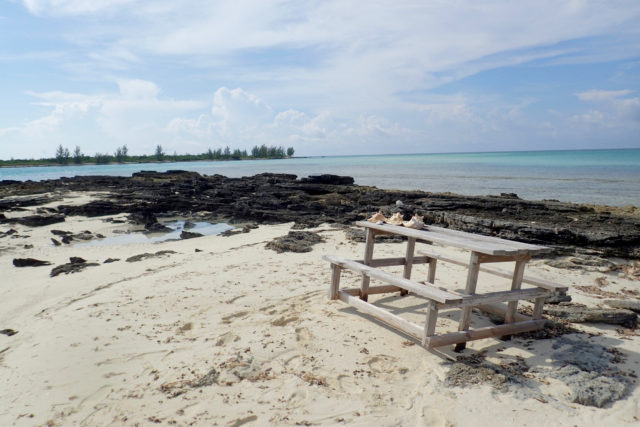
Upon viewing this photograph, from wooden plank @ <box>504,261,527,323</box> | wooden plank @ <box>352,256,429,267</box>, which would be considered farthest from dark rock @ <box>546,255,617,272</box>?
wooden plank @ <box>504,261,527,323</box>

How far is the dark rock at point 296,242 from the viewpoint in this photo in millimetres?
8781

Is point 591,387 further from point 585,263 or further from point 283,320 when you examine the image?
point 585,263

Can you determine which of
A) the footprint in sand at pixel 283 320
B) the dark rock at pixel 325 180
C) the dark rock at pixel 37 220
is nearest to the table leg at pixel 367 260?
the footprint in sand at pixel 283 320

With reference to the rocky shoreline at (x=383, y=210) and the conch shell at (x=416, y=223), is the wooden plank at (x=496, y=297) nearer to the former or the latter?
the conch shell at (x=416, y=223)

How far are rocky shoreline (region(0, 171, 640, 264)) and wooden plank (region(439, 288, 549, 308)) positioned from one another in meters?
4.36

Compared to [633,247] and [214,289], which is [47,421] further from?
[633,247]

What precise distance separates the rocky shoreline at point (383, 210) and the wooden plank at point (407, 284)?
213 inches

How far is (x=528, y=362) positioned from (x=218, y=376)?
10.1 ft

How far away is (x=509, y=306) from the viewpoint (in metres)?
4.51

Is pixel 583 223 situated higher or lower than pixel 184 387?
higher

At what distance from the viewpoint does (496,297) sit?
4.16 m

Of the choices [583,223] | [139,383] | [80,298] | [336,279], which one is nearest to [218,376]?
[139,383]

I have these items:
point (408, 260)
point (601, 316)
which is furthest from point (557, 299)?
point (408, 260)

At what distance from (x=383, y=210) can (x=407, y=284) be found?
9.30m
